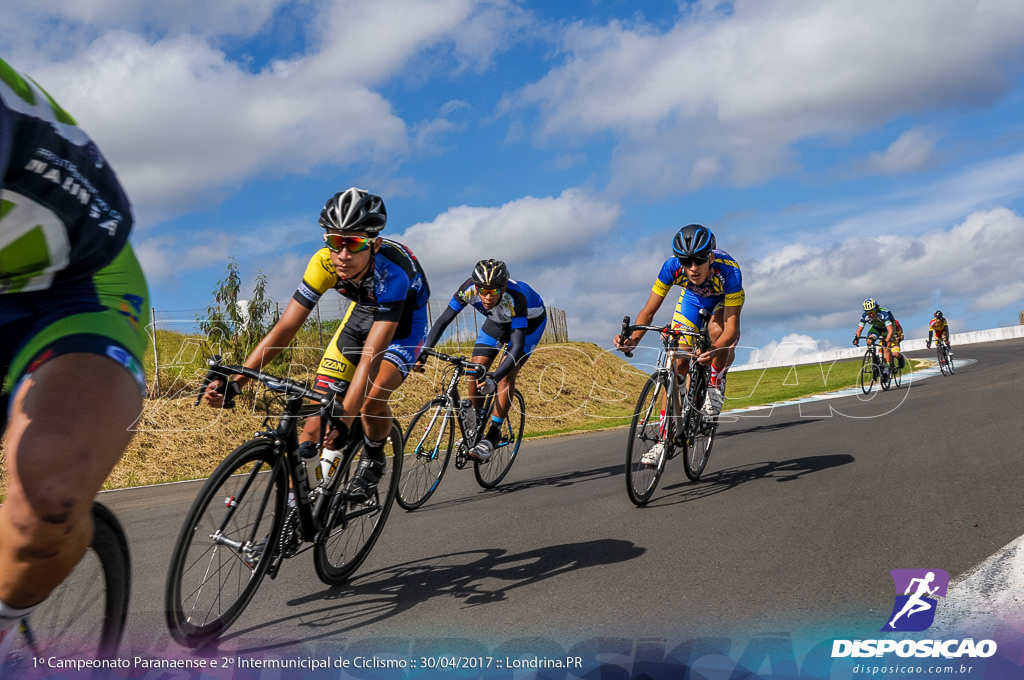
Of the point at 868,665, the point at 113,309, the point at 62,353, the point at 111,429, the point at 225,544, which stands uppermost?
the point at 113,309

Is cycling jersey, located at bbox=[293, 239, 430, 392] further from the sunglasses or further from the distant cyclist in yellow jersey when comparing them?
the distant cyclist in yellow jersey

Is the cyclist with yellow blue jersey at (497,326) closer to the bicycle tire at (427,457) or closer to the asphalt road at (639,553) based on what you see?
the bicycle tire at (427,457)

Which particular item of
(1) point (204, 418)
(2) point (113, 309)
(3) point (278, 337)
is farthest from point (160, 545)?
(1) point (204, 418)

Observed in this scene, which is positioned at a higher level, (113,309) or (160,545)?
(113,309)

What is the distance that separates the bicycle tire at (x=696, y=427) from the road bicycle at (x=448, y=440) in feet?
6.44

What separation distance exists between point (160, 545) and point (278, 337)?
246 centimetres

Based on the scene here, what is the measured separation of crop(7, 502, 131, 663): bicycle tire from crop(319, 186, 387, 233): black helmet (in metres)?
2.37

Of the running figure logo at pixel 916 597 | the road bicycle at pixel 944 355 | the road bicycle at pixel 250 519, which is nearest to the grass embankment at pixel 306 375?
the road bicycle at pixel 250 519

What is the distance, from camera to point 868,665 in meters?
2.97

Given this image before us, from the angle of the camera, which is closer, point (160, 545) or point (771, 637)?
point (771, 637)

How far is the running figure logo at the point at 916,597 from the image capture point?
325 centimetres

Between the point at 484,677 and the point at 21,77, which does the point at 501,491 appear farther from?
the point at 21,77

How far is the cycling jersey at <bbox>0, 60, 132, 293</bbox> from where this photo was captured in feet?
5.56

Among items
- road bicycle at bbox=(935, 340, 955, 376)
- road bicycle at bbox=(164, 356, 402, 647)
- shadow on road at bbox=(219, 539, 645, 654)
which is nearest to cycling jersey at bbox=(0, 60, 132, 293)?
road bicycle at bbox=(164, 356, 402, 647)
